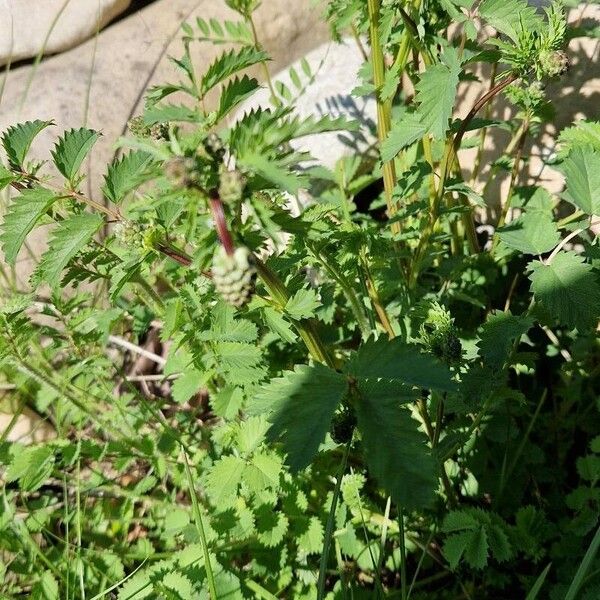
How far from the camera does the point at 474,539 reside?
1.35 metres

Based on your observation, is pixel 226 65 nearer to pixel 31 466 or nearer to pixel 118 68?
pixel 31 466

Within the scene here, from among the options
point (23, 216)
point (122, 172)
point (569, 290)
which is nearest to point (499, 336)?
point (569, 290)

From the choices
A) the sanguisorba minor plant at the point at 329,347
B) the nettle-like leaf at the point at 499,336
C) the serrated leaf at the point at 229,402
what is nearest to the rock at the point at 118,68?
the sanguisorba minor plant at the point at 329,347

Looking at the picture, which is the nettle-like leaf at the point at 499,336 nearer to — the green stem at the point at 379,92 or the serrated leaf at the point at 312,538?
the green stem at the point at 379,92

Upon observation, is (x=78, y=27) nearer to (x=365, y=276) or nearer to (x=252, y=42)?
(x=252, y=42)

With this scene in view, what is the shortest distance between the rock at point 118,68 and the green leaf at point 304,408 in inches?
76.3

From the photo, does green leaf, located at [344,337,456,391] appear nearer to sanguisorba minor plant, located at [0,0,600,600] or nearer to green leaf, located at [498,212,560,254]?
sanguisorba minor plant, located at [0,0,600,600]

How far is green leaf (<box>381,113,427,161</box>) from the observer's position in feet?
4.28

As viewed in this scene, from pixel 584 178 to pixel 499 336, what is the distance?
0.46 meters

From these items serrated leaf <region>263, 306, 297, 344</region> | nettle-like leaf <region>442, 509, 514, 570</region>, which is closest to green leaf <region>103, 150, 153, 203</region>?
serrated leaf <region>263, 306, 297, 344</region>

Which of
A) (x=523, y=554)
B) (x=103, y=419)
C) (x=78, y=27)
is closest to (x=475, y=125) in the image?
(x=523, y=554)

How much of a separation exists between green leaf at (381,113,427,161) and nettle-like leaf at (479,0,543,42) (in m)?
0.26

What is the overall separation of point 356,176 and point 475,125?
988 millimetres

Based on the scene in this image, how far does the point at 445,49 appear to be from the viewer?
1350 mm
